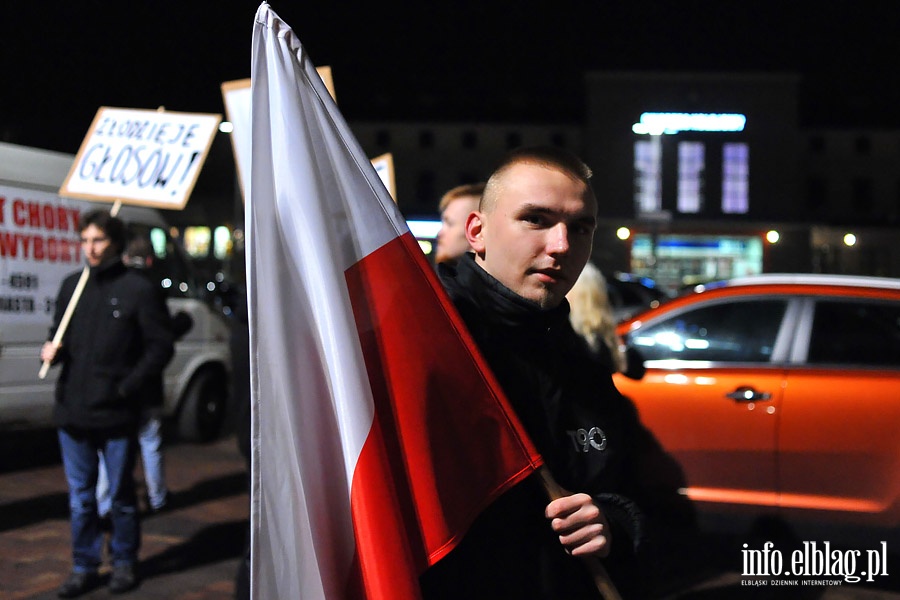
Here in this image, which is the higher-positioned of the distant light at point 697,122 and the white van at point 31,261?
the distant light at point 697,122

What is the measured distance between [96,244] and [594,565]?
3.97 meters

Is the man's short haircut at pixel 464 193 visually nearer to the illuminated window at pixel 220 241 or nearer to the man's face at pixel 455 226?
the man's face at pixel 455 226

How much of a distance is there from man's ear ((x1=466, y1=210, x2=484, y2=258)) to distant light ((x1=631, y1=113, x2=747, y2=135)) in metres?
44.3

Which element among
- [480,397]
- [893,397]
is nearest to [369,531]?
[480,397]

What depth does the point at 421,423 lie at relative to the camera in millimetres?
1560

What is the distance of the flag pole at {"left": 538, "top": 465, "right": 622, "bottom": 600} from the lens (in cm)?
161

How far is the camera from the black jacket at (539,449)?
1581 millimetres

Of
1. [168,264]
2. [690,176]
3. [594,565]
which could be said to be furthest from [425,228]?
[594,565]

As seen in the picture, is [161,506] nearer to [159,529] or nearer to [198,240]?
[159,529]

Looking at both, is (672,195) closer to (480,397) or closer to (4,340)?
(4,340)

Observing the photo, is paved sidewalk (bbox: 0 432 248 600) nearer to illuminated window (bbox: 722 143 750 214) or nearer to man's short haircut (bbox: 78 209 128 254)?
man's short haircut (bbox: 78 209 128 254)

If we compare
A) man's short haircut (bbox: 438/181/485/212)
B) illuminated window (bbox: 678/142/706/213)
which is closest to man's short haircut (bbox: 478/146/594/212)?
man's short haircut (bbox: 438/181/485/212)

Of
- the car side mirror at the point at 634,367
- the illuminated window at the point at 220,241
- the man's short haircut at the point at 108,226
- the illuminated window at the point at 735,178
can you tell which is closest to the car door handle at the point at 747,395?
the car side mirror at the point at 634,367

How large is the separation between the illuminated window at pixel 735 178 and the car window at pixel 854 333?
4190cm
